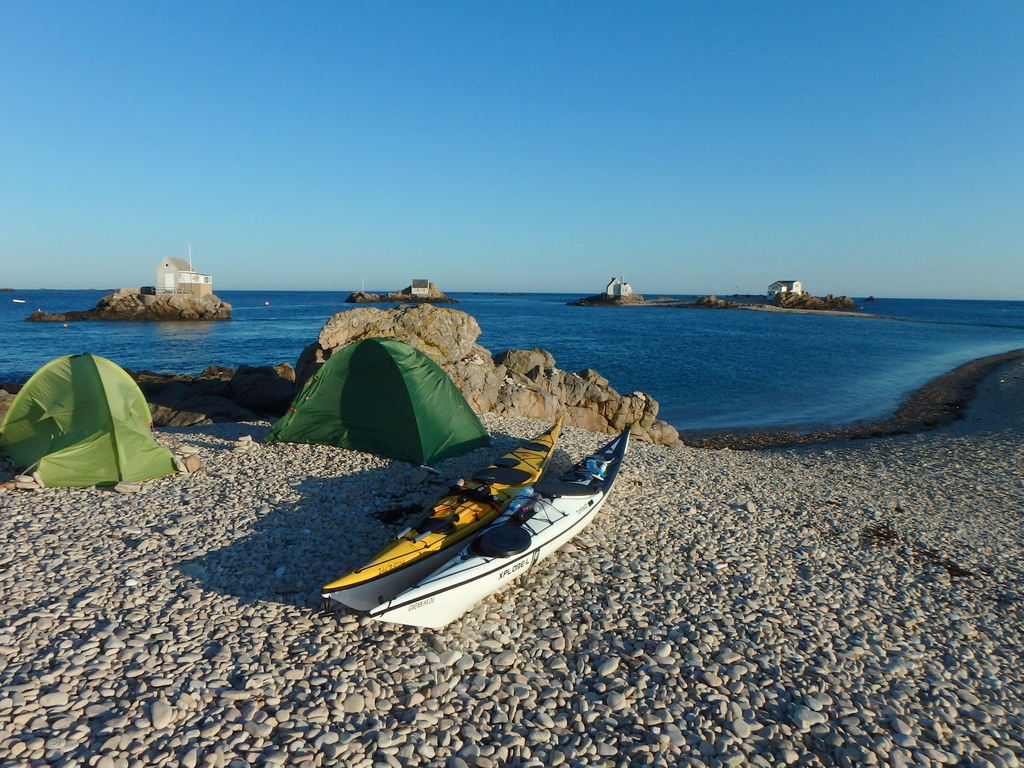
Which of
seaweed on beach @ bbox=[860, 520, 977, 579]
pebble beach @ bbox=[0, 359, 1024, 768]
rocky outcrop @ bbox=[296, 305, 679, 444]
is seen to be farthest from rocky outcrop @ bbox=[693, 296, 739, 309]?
pebble beach @ bbox=[0, 359, 1024, 768]

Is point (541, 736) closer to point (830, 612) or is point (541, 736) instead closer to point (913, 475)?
point (830, 612)

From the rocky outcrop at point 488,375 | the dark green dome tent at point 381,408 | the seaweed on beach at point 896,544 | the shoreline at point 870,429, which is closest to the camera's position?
the seaweed on beach at point 896,544

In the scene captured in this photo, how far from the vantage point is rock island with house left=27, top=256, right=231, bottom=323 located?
7040 cm

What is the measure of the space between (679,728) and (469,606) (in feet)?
8.63

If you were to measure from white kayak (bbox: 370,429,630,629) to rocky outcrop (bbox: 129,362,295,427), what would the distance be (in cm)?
1297

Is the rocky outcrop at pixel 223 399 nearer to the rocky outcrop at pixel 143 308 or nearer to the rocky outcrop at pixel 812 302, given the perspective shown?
the rocky outcrop at pixel 143 308

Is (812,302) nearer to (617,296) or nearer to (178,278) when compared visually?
(617,296)

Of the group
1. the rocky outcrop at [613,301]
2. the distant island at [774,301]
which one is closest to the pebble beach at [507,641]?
the distant island at [774,301]

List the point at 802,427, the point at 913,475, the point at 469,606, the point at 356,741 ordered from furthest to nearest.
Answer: the point at 802,427
the point at 913,475
the point at 469,606
the point at 356,741

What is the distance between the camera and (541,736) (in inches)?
193

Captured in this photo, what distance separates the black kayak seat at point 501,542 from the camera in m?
6.84

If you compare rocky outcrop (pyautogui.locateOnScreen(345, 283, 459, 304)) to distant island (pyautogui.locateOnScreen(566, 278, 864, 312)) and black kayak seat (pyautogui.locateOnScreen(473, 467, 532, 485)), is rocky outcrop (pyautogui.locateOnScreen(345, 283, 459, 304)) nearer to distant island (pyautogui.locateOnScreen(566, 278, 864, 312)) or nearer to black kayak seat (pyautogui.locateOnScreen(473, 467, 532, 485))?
distant island (pyautogui.locateOnScreen(566, 278, 864, 312))

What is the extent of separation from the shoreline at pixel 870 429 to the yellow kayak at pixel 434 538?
13.4 meters

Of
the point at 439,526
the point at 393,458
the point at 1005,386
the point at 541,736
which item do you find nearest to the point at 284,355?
the point at 393,458
